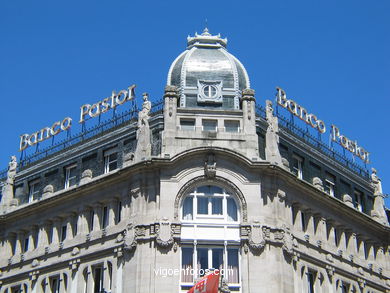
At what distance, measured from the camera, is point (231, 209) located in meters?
53.4

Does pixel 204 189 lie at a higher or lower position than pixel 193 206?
higher

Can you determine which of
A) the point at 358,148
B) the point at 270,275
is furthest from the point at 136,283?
the point at 358,148

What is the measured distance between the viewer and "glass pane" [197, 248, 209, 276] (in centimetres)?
5110

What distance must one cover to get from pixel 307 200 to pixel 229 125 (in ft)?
29.0

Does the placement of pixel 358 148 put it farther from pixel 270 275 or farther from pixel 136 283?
pixel 136 283

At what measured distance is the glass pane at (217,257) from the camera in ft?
169

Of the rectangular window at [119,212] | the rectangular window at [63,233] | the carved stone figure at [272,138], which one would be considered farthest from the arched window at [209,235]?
the rectangular window at [63,233]

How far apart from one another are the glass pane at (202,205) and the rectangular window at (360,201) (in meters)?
20.5

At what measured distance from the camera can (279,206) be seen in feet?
179

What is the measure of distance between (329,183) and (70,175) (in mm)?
22309

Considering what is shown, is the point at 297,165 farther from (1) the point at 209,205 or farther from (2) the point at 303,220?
(1) the point at 209,205

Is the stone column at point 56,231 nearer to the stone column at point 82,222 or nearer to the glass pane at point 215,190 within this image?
the stone column at point 82,222

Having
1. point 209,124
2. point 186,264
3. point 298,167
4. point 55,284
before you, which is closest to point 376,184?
point 298,167

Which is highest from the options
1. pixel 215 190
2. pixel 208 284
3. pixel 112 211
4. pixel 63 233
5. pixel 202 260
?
pixel 215 190
